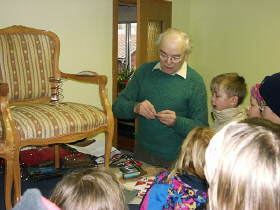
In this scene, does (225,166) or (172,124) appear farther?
(172,124)

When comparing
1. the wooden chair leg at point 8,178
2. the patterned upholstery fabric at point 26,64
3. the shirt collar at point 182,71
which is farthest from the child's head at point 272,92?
the patterned upholstery fabric at point 26,64

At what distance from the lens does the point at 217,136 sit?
74 cm

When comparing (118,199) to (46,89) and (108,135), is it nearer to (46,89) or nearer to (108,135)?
(108,135)

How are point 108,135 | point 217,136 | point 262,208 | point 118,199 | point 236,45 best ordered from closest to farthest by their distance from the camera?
point 262,208, point 217,136, point 118,199, point 108,135, point 236,45

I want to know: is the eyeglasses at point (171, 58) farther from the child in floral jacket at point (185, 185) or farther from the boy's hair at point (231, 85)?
the child in floral jacket at point (185, 185)

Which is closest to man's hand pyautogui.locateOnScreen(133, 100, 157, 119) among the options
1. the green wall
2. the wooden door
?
the wooden door

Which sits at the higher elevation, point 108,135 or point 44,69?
point 44,69

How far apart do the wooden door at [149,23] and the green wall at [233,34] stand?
36 cm

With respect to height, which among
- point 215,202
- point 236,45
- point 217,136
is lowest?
point 215,202

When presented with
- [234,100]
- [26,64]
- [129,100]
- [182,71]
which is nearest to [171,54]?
[182,71]

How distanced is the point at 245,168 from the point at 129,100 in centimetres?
190

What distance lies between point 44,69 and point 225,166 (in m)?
2.25

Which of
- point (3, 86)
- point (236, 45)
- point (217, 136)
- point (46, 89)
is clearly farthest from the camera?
point (236, 45)

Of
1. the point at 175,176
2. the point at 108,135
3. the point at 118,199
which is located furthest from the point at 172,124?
the point at 118,199
